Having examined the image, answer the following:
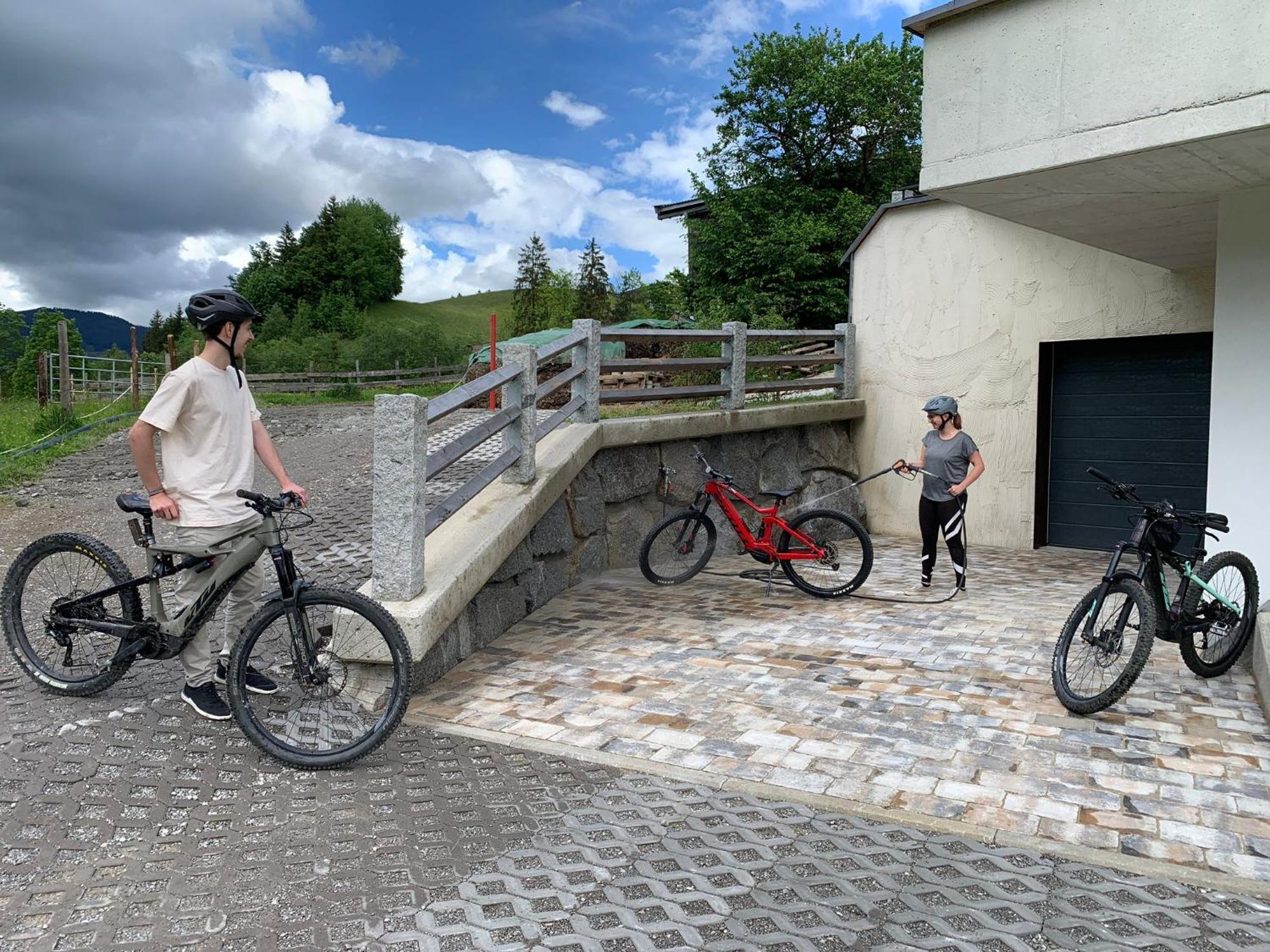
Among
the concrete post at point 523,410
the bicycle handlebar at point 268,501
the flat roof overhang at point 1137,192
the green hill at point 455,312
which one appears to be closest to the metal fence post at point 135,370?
the concrete post at point 523,410

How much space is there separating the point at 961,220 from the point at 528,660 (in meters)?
7.40

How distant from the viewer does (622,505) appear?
7848mm

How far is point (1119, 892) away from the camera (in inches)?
114

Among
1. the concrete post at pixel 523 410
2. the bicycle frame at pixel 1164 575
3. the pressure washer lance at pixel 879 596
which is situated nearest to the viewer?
the bicycle frame at pixel 1164 575

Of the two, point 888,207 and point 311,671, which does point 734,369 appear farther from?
point 311,671

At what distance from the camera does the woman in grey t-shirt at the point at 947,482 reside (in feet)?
24.3

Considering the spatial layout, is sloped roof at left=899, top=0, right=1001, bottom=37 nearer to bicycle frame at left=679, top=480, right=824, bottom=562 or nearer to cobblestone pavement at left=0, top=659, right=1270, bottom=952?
bicycle frame at left=679, top=480, right=824, bottom=562

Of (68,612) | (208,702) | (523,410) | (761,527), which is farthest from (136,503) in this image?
(761,527)

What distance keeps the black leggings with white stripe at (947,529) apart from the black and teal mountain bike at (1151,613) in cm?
216

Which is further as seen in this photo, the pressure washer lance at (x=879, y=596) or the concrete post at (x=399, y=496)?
the pressure washer lance at (x=879, y=596)

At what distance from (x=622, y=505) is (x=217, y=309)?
14.4ft

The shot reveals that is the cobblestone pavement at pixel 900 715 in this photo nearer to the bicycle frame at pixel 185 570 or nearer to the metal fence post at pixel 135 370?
the bicycle frame at pixel 185 570

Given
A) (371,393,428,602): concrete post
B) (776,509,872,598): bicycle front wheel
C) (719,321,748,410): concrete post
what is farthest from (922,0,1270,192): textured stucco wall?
(371,393,428,602): concrete post

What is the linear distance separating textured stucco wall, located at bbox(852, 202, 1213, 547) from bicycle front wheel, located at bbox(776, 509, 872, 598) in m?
3.63
